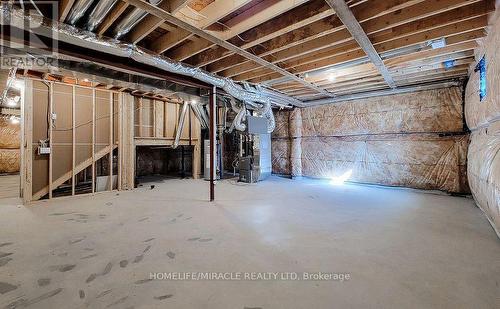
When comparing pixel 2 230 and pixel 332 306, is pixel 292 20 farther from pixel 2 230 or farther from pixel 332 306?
pixel 2 230

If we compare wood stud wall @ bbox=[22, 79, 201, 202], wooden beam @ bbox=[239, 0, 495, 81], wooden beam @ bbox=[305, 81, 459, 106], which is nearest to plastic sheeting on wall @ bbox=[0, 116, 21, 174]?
wood stud wall @ bbox=[22, 79, 201, 202]

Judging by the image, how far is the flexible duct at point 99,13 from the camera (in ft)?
6.36

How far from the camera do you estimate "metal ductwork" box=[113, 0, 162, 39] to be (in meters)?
2.08

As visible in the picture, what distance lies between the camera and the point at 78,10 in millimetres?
1992

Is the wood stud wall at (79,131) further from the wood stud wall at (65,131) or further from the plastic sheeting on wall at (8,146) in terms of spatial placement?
the plastic sheeting on wall at (8,146)

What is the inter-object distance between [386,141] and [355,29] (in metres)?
3.40

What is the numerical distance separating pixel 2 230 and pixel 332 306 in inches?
135

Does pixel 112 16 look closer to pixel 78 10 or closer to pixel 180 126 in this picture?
pixel 78 10

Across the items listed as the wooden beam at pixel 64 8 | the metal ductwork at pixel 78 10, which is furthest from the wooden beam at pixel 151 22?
the wooden beam at pixel 64 8

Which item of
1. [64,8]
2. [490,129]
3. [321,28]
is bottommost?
[490,129]

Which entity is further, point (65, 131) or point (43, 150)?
point (65, 131)

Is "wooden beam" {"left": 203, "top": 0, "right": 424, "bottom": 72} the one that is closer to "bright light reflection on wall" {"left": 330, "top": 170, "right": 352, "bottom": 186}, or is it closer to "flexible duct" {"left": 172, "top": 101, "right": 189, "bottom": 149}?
"flexible duct" {"left": 172, "top": 101, "right": 189, "bottom": 149}

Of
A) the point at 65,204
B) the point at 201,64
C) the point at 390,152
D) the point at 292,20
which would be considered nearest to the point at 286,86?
the point at 201,64

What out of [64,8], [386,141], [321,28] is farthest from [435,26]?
[64,8]
